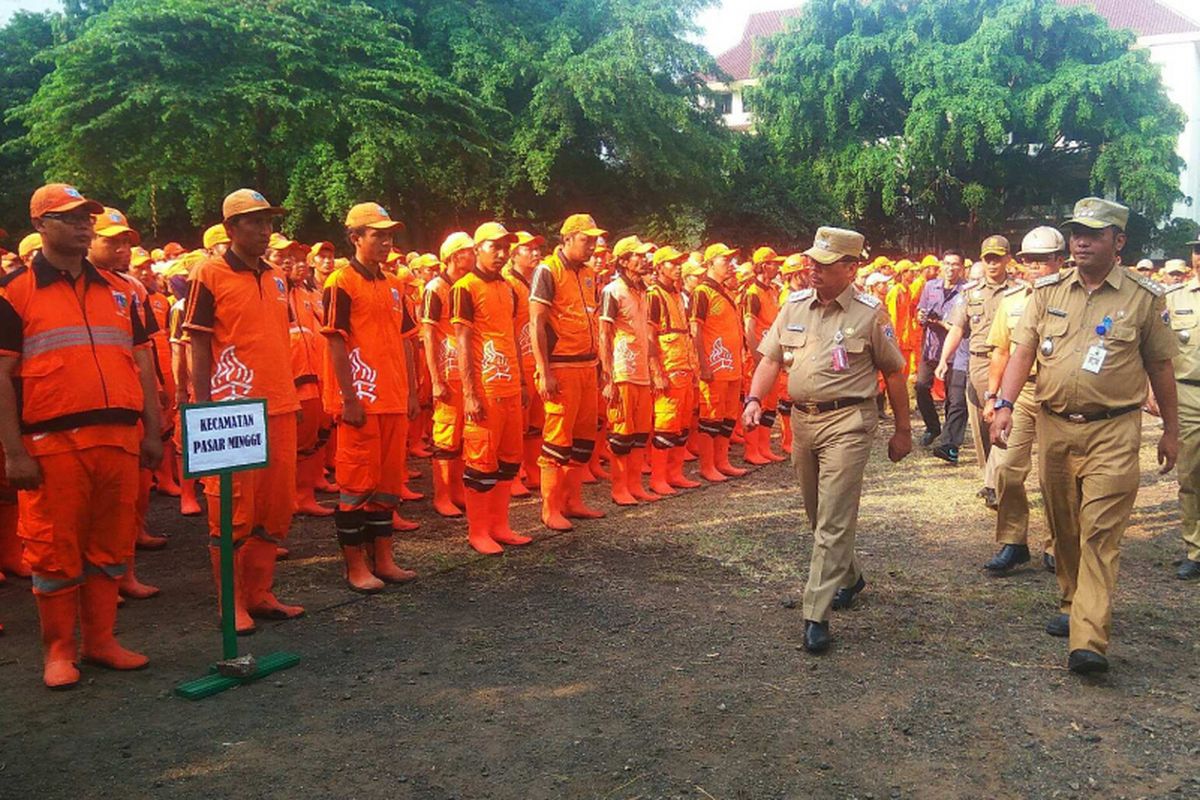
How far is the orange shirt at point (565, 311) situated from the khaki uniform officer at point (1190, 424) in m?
4.06

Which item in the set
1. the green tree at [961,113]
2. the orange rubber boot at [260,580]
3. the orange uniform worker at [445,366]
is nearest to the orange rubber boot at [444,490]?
the orange uniform worker at [445,366]

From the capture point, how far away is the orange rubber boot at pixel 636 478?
28.3ft

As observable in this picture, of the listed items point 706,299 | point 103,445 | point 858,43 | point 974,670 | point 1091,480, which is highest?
point 858,43

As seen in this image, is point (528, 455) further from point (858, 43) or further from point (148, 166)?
point (858, 43)

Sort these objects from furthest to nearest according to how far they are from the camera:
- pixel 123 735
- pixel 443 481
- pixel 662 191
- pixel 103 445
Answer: pixel 662 191 < pixel 443 481 < pixel 103 445 < pixel 123 735

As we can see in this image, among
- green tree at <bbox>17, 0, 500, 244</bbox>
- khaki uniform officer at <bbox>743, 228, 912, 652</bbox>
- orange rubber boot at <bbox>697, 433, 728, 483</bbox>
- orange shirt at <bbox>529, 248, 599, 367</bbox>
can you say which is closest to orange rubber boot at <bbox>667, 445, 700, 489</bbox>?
orange rubber boot at <bbox>697, 433, 728, 483</bbox>

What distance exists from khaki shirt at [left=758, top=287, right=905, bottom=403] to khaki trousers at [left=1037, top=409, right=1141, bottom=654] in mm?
921

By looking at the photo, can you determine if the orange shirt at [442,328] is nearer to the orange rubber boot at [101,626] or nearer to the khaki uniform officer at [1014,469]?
the orange rubber boot at [101,626]

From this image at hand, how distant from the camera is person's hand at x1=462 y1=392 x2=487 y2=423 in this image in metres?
6.57

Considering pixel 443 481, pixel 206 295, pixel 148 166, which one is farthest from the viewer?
pixel 148 166

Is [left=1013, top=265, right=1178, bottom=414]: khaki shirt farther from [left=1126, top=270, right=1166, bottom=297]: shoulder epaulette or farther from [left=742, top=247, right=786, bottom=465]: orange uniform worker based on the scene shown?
[left=742, top=247, right=786, bottom=465]: orange uniform worker

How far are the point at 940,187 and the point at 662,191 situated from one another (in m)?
13.2

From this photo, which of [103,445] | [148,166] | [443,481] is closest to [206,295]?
[103,445]

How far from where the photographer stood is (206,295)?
495 centimetres
